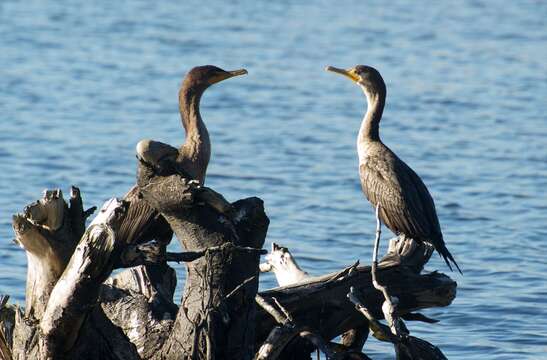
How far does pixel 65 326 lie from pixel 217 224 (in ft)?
2.75

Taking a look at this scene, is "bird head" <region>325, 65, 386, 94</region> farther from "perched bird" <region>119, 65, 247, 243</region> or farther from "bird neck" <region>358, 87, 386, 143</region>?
"perched bird" <region>119, 65, 247, 243</region>

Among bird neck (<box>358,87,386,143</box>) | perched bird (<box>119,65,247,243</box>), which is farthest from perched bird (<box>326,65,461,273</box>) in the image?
perched bird (<box>119,65,247,243</box>)

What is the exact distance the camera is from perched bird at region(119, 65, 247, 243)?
5.91 metres

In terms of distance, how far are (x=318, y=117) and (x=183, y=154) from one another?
728 cm

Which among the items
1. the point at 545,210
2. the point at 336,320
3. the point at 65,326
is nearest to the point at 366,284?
the point at 336,320

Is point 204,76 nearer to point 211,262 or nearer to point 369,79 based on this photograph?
point 369,79

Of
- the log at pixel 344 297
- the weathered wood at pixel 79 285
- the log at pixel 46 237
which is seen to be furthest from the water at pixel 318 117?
the weathered wood at pixel 79 285

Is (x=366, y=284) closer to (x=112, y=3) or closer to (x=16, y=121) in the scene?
(x=16, y=121)

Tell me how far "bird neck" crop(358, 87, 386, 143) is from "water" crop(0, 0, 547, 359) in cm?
125

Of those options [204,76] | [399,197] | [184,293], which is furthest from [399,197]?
[184,293]

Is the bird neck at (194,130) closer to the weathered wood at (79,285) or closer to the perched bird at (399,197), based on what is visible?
the perched bird at (399,197)

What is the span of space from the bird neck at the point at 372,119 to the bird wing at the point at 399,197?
0.48 meters

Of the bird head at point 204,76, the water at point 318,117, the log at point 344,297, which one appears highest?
the bird head at point 204,76

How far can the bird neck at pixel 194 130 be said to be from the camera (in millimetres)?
8203
